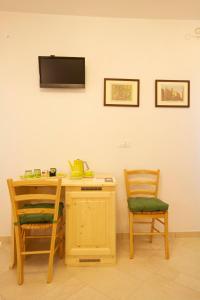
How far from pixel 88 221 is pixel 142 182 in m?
0.84

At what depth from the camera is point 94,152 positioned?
249 centimetres

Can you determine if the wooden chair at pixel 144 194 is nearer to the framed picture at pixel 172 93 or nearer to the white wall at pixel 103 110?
the white wall at pixel 103 110

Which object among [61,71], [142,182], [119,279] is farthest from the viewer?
[142,182]

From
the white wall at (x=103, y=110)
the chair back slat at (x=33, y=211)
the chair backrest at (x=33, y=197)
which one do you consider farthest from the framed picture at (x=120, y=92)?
the chair back slat at (x=33, y=211)

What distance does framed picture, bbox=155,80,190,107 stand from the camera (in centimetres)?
249

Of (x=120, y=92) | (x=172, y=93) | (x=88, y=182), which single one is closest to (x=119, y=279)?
(x=88, y=182)

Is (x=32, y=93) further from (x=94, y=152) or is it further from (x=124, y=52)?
(x=124, y=52)

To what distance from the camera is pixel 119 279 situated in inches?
69.4

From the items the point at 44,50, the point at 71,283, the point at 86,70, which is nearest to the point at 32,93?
the point at 44,50

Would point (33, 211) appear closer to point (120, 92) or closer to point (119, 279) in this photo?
point (119, 279)

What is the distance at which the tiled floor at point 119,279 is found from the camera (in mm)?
1588

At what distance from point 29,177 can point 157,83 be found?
1.86 m

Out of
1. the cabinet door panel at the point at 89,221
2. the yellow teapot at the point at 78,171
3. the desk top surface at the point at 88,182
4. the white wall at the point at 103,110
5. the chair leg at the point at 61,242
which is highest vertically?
the white wall at the point at 103,110

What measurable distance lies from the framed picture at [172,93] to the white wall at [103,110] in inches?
2.7
